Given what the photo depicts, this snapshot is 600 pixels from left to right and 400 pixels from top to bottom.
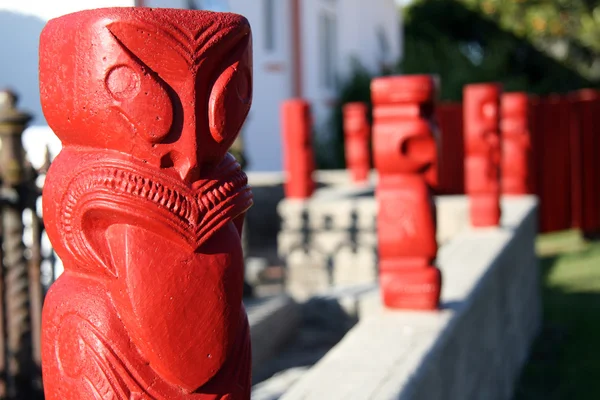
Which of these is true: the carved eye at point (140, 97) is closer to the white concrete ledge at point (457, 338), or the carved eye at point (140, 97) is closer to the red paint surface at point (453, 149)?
the white concrete ledge at point (457, 338)

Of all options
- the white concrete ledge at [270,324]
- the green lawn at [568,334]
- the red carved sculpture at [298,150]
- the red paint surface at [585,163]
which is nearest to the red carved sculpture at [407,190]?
the white concrete ledge at [270,324]

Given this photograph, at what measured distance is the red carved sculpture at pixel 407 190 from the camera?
11.9 ft

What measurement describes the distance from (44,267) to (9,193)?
3.02 ft

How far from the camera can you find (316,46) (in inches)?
526

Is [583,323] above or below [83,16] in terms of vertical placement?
below

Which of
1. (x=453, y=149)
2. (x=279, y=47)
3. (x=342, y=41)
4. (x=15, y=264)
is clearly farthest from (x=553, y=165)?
(x=15, y=264)

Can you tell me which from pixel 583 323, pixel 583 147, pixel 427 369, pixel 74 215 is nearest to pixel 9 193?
pixel 427 369

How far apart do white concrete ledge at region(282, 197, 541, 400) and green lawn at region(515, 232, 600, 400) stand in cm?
14

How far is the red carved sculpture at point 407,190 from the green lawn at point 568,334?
5.95ft

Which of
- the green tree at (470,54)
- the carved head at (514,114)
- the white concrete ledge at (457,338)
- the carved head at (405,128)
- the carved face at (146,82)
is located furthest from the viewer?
the green tree at (470,54)

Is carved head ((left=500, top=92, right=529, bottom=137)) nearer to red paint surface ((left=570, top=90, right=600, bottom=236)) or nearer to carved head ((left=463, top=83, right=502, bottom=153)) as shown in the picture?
carved head ((left=463, top=83, right=502, bottom=153))

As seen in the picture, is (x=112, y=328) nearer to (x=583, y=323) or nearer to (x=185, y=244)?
(x=185, y=244)

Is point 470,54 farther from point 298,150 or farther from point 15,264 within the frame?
point 15,264

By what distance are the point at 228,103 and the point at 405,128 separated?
6.74ft
